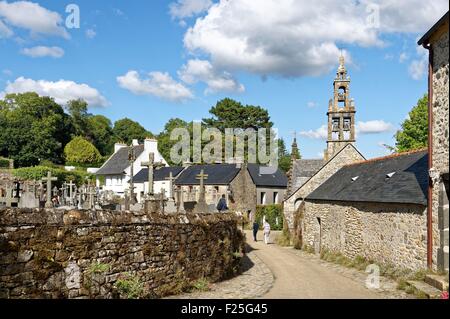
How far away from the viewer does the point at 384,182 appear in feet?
55.8

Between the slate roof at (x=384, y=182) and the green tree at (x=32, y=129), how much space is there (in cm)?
4476

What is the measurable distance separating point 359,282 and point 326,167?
15.1 m

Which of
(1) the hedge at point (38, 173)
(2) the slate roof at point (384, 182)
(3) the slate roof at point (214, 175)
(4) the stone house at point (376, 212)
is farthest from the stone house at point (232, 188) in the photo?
(2) the slate roof at point (384, 182)

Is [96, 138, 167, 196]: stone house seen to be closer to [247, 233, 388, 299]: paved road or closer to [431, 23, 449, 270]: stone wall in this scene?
[247, 233, 388, 299]: paved road

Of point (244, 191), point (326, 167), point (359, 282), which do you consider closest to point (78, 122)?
point (244, 191)

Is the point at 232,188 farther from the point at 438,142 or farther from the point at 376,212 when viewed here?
the point at 438,142

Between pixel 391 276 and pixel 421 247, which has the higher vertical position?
pixel 421 247

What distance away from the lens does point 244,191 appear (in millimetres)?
42312

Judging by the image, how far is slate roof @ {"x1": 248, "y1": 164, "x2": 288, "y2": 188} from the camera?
42969 millimetres

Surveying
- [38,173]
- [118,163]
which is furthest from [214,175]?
[38,173]

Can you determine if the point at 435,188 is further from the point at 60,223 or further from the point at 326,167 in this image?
the point at 326,167

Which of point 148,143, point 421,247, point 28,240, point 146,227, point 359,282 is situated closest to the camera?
point 28,240

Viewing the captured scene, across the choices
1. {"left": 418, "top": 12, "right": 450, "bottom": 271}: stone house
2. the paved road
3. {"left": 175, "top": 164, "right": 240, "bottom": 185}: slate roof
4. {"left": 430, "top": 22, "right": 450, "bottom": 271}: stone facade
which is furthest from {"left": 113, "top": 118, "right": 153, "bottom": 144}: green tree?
{"left": 430, "top": 22, "right": 450, "bottom": 271}: stone facade

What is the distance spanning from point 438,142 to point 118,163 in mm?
47161
